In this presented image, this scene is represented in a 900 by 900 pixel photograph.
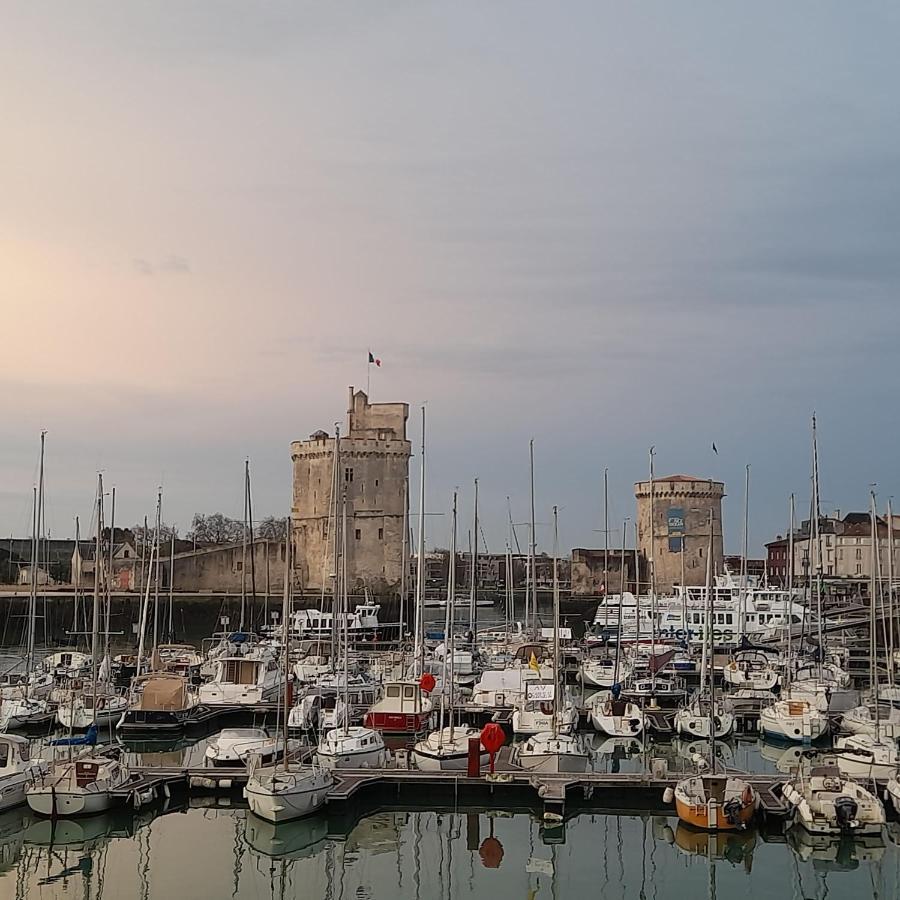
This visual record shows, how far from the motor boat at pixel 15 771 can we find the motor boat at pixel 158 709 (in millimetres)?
6437

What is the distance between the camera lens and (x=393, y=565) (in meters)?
60.5

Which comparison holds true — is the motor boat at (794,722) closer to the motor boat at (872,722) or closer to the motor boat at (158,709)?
the motor boat at (872,722)

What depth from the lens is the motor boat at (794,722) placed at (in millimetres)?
24094

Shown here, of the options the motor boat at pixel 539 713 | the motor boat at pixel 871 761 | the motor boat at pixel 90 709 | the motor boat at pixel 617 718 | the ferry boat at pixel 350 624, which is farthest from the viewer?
the ferry boat at pixel 350 624

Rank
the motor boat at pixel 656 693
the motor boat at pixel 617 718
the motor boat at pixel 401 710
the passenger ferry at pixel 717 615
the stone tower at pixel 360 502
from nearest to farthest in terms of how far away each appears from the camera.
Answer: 1. the motor boat at pixel 401 710
2. the motor boat at pixel 617 718
3. the motor boat at pixel 656 693
4. the passenger ferry at pixel 717 615
5. the stone tower at pixel 360 502

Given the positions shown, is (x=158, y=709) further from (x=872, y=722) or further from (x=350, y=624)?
(x=350, y=624)

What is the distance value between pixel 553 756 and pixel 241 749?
523cm

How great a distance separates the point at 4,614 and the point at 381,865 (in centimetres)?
4403

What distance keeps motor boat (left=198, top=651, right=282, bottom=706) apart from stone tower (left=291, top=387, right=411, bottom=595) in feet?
97.6

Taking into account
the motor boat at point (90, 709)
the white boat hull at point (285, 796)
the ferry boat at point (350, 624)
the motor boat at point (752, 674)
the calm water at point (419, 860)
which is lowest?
the calm water at point (419, 860)

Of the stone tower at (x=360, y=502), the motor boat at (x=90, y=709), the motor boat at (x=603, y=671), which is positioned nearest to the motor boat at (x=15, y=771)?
the motor boat at (x=90, y=709)

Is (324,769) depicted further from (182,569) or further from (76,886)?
(182,569)

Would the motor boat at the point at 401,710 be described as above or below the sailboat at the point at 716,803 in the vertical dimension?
above

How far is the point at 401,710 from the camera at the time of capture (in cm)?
2403
